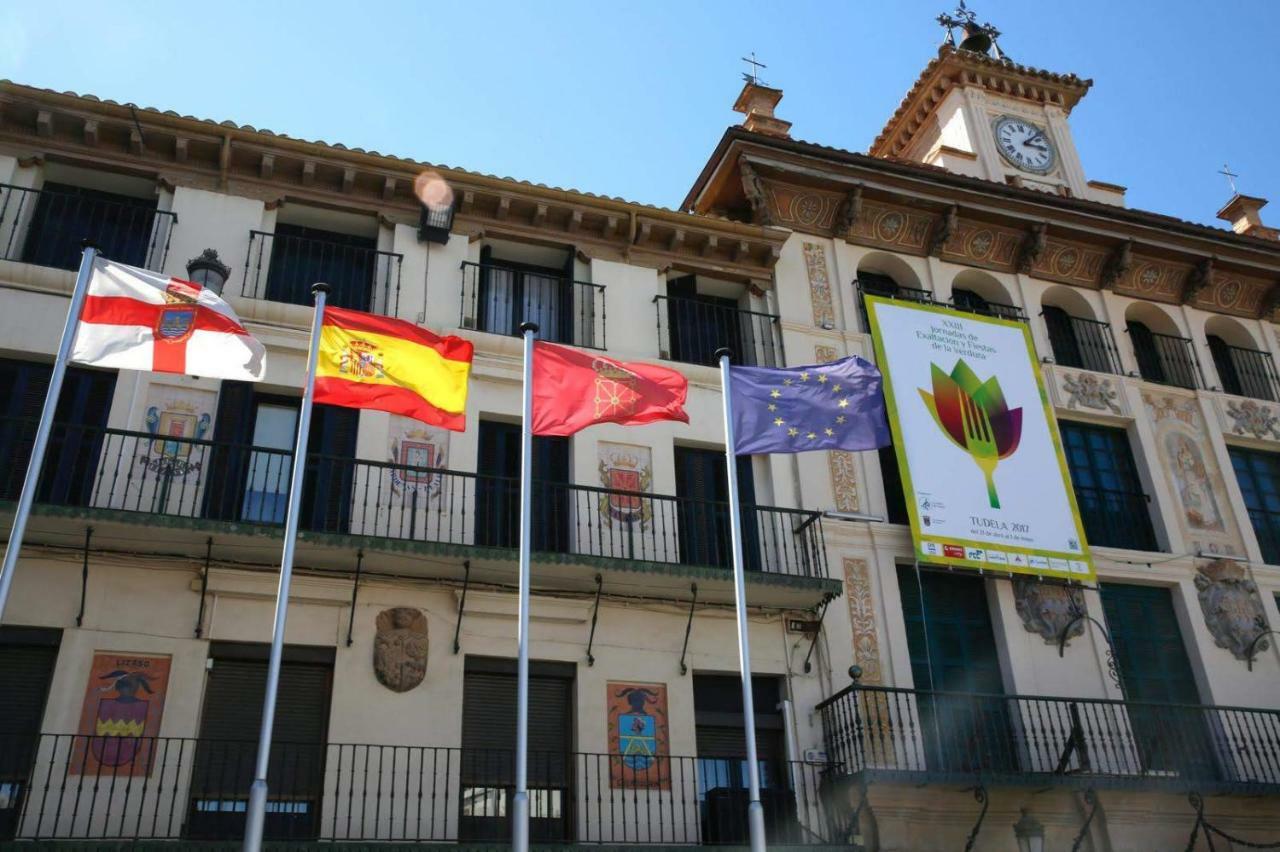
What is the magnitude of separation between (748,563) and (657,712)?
2563 millimetres

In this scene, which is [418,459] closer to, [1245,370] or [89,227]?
[89,227]

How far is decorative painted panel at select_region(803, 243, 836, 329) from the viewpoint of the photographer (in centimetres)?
1764

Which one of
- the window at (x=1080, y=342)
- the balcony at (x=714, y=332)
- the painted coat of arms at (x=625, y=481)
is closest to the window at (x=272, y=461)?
the painted coat of arms at (x=625, y=481)

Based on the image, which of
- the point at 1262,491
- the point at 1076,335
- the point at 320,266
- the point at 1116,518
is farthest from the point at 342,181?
the point at 1262,491

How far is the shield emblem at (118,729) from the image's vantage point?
11438mm

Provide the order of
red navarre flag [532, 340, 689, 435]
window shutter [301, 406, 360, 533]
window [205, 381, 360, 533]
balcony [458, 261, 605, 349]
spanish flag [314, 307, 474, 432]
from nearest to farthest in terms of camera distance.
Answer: spanish flag [314, 307, 474, 432]
red navarre flag [532, 340, 689, 435]
window [205, 381, 360, 533]
window shutter [301, 406, 360, 533]
balcony [458, 261, 605, 349]

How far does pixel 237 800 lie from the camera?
38.7ft

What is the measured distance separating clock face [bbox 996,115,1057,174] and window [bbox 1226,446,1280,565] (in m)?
6.51

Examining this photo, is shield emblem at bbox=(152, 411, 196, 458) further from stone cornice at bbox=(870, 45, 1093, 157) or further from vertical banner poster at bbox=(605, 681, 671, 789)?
stone cornice at bbox=(870, 45, 1093, 157)

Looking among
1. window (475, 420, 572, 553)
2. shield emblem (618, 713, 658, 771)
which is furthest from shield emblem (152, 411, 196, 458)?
shield emblem (618, 713, 658, 771)

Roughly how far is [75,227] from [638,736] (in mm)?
9681

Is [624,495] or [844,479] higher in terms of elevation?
[844,479]

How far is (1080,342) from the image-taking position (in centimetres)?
1944

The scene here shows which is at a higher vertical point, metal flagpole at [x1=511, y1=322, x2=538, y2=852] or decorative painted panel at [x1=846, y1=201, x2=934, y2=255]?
decorative painted panel at [x1=846, y1=201, x2=934, y2=255]
